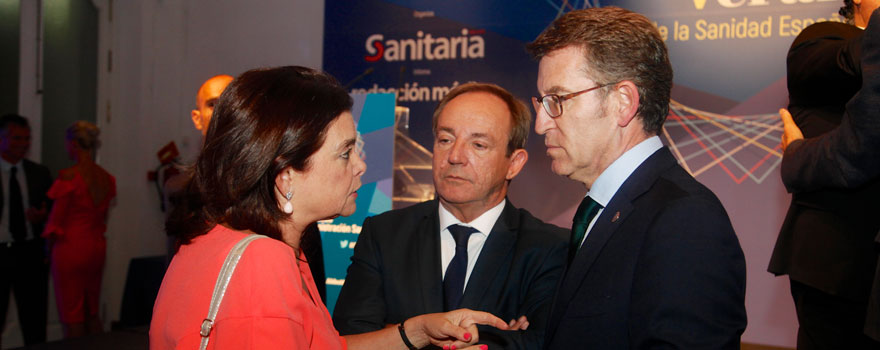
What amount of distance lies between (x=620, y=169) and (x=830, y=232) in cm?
78

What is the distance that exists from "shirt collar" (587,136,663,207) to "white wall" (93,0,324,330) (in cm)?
541

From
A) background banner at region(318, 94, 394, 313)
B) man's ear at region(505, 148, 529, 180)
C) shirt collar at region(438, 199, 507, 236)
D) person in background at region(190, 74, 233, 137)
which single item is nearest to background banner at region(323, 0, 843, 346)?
background banner at region(318, 94, 394, 313)

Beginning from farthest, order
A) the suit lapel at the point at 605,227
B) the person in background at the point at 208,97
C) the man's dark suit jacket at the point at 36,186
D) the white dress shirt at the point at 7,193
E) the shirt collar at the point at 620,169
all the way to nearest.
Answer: the man's dark suit jacket at the point at 36,186 → the white dress shirt at the point at 7,193 → the person in background at the point at 208,97 → the shirt collar at the point at 620,169 → the suit lapel at the point at 605,227

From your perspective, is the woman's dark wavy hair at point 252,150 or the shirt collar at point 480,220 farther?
the shirt collar at point 480,220

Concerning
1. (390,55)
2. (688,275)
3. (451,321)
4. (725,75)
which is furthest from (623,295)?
(390,55)

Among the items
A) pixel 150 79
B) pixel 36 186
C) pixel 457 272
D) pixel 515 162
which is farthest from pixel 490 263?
pixel 150 79

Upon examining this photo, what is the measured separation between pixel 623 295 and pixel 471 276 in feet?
2.59

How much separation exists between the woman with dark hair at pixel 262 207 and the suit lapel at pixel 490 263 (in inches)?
21.3

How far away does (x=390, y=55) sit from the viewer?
18.1ft

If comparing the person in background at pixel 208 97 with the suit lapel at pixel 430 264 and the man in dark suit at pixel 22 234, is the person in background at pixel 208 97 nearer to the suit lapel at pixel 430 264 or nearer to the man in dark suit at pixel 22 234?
the suit lapel at pixel 430 264

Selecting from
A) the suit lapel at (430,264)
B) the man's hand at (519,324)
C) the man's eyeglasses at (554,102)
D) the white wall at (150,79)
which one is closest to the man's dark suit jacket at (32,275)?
the white wall at (150,79)

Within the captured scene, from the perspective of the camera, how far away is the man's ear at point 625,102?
143 cm

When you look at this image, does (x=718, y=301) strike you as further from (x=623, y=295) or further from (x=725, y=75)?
(x=725, y=75)

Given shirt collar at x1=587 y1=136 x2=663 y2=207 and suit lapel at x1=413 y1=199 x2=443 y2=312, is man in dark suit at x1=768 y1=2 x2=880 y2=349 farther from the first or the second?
suit lapel at x1=413 y1=199 x2=443 y2=312
